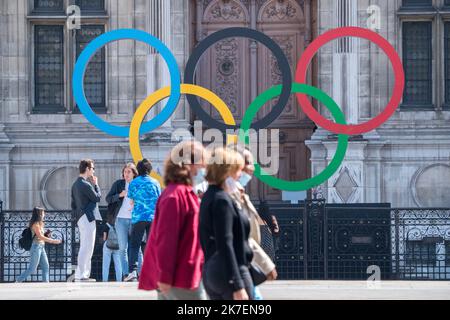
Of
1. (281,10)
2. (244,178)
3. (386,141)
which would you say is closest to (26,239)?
(386,141)

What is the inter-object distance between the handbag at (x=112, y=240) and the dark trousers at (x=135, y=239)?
1.15m

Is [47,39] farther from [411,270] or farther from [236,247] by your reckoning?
[236,247]

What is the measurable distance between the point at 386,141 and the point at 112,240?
819 centimetres

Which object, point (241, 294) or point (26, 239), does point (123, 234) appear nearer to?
point (26, 239)

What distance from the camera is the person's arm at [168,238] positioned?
39.0 feet

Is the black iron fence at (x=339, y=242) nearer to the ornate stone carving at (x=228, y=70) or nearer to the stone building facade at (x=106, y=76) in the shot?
the stone building facade at (x=106, y=76)

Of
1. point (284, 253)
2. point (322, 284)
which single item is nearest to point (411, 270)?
point (284, 253)

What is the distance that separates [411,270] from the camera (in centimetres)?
2473

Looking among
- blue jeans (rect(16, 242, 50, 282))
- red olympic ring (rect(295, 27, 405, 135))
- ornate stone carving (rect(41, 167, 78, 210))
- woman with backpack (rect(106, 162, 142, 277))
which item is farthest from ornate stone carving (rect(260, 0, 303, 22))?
woman with backpack (rect(106, 162, 142, 277))

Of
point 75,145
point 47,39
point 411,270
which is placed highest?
point 47,39

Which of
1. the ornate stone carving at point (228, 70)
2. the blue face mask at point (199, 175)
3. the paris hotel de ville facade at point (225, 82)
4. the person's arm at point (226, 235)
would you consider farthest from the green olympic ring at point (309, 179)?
the person's arm at point (226, 235)

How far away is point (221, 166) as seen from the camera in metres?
12.3

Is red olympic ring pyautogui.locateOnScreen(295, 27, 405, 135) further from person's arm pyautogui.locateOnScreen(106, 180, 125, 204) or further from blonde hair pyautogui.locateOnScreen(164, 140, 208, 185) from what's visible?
blonde hair pyautogui.locateOnScreen(164, 140, 208, 185)

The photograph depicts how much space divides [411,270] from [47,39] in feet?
30.6
